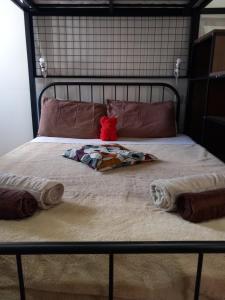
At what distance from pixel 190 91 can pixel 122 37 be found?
838 mm

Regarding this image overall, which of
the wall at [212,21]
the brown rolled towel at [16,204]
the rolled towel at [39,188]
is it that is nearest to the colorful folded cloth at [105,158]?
the rolled towel at [39,188]

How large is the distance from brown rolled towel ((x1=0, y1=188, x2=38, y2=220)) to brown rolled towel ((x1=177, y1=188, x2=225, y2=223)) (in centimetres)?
51

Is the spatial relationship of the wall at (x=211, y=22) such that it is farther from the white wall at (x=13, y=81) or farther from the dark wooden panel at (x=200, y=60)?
the white wall at (x=13, y=81)

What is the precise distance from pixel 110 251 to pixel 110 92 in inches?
84.8

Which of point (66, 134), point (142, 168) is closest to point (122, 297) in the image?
point (142, 168)

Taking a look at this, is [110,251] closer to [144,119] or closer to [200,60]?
[144,119]

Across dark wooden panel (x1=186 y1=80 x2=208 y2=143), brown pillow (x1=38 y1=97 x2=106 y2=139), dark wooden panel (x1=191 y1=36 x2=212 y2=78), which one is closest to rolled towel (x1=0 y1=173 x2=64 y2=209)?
brown pillow (x1=38 y1=97 x2=106 y2=139)

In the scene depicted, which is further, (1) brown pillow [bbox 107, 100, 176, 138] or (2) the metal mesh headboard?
(2) the metal mesh headboard

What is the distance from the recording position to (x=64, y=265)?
63 cm

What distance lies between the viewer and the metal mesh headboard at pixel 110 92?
2482 mm

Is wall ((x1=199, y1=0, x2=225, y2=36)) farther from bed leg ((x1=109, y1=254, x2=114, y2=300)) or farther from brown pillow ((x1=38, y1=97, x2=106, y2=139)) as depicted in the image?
bed leg ((x1=109, y1=254, x2=114, y2=300))

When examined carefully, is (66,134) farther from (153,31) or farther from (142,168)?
(153,31)

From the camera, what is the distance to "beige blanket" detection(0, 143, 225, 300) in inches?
24.1

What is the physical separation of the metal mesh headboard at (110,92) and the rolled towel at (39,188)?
167cm
